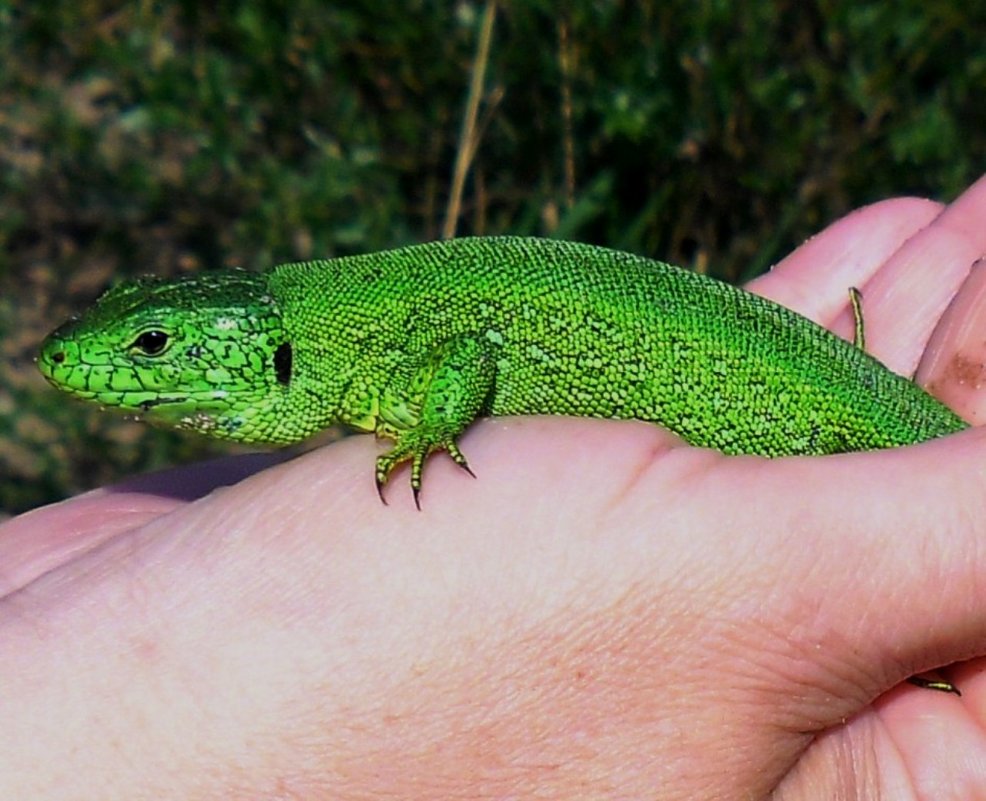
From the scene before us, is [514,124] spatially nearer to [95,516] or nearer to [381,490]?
[95,516]

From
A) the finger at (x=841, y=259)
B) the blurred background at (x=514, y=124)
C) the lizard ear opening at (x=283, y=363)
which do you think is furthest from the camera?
the blurred background at (x=514, y=124)

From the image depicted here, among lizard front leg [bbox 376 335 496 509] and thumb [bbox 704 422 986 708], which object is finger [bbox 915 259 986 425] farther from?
lizard front leg [bbox 376 335 496 509]

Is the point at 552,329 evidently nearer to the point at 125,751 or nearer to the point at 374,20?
the point at 125,751

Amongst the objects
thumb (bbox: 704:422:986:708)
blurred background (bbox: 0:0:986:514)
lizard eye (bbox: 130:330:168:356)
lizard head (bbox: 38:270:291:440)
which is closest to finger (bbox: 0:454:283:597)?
lizard head (bbox: 38:270:291:440)

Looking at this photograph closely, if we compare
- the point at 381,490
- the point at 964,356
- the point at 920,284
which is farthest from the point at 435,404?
the point at 920,284

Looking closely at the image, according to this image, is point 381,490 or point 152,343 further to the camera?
point 152,343

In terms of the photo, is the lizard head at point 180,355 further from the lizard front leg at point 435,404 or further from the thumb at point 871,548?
the thumb at point 871,548

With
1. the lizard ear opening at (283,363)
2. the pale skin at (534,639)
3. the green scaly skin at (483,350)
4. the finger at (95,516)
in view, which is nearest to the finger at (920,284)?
the green scaly skin at (483,350)
